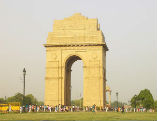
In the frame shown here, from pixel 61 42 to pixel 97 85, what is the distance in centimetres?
784

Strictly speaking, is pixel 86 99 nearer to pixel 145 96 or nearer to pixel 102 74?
pixel 102 74

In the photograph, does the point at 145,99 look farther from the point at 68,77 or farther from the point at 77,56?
the point at 77,56

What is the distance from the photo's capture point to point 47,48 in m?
47.0

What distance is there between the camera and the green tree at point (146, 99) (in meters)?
85.2

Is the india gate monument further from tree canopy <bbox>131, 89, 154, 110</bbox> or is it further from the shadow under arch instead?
tree canopy <bbox>131, 89, 154, 110</bbox>

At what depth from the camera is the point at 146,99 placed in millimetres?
85688

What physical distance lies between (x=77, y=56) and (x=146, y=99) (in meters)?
43.2

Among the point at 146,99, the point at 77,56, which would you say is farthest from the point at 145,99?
the point at 77,56

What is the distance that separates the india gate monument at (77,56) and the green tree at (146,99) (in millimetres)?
41354

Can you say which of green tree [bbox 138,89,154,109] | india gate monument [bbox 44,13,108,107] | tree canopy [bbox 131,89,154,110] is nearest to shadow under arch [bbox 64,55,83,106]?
india gate monument [bbox 44,13,108,107]

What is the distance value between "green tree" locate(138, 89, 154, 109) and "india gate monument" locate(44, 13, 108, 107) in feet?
136

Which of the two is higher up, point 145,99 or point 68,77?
point 68,77

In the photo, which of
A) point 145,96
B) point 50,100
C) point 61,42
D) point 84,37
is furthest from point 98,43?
point 145,96

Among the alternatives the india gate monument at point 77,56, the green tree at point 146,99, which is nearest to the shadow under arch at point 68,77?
the india gate monument at point 77,56
